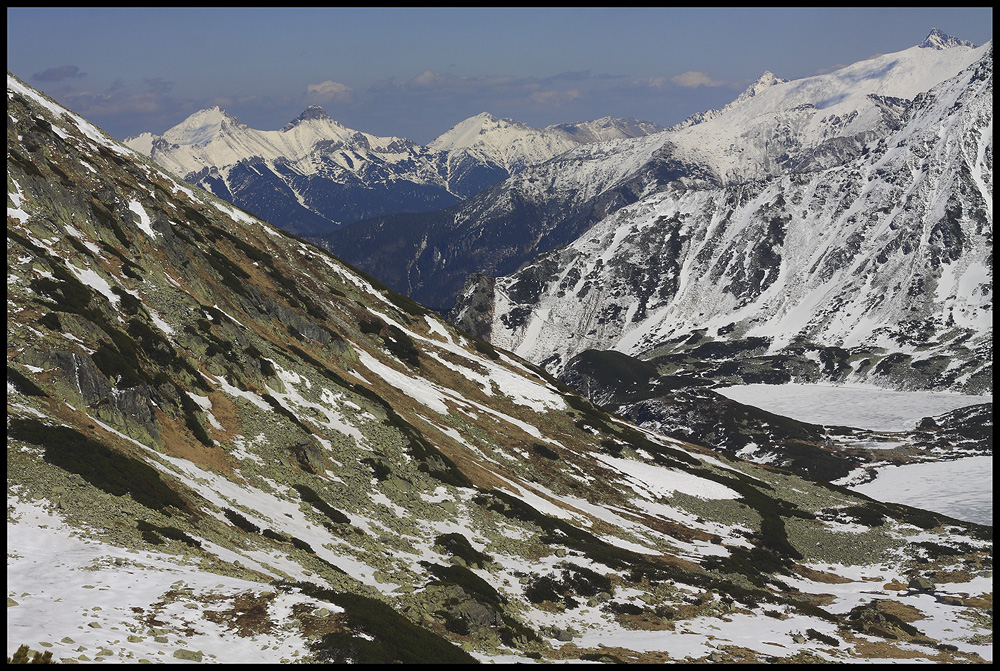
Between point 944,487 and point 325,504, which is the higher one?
point 944,487

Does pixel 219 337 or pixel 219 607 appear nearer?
pixel 219 607

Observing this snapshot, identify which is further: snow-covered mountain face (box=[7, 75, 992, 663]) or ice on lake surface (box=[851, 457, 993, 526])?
ice on lake surface (box=[851, 457, 993, 526])

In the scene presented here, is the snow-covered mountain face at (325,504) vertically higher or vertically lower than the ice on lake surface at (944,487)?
lower

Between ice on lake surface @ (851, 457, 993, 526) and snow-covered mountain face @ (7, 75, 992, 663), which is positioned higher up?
ice on lake surface @ (851, 457, 993, 526)

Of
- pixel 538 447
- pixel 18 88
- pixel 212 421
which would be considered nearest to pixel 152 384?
pixel 212 421

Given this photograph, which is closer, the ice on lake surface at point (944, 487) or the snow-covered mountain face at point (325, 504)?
the snow-covered mountain face at point (325, 504)

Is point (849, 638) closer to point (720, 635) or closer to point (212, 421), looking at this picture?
point (720, 635)

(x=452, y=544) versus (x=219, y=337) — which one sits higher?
(x=219, y=337)

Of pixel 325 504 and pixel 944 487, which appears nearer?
pixel 325 504
